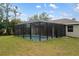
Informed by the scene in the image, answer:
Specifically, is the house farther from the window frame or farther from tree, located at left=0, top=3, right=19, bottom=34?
tree, located at left=0, top=3, right=19, bottom=34

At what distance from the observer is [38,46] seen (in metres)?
7.43

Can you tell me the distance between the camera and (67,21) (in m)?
7.39

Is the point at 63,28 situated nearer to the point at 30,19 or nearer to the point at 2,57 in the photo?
the point at 30,19

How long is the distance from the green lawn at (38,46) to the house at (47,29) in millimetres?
78

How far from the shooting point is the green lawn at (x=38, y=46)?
24.3 ft

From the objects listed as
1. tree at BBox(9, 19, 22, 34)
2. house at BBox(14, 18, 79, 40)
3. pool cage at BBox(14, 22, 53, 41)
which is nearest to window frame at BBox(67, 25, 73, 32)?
house at BBox(14, 18, 79, 40)

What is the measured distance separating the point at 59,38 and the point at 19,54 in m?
0.62

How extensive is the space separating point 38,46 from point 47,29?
0.91 feet

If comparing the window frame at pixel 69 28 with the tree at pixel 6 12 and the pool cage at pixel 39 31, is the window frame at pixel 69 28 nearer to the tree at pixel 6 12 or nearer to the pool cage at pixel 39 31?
the pool cage at pixel 39 31

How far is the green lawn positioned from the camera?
24.3 feet

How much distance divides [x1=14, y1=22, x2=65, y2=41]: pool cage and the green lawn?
0.24 ft

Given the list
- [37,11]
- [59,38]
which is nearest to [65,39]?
[59,38]

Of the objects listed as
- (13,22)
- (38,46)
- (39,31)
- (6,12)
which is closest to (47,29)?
(39,31)

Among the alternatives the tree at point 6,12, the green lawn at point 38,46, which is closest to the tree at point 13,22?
the tree at point 6,12
